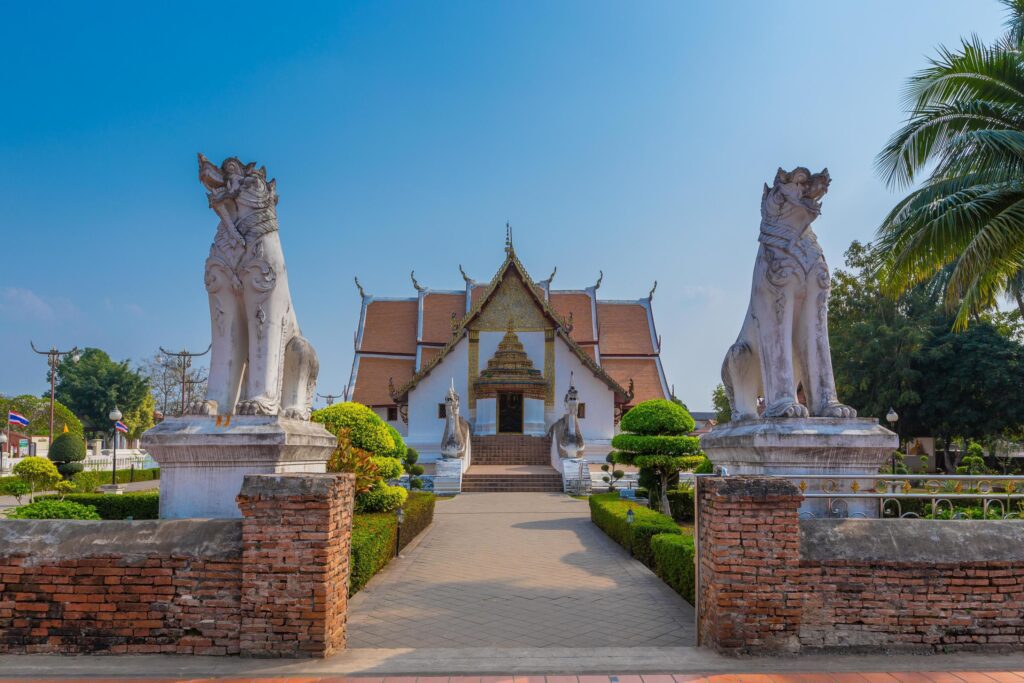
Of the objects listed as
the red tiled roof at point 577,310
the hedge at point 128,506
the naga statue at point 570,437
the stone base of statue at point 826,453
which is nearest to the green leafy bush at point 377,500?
the hedge at point 128,506

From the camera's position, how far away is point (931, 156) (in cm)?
1011

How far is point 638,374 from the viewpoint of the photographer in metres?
29.1

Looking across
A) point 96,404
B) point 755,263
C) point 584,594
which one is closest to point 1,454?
point 96,404

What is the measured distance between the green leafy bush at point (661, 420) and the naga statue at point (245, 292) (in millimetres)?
7790

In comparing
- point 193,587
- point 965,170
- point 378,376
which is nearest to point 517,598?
point 193,587

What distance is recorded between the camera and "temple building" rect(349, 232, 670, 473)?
84.1 feet

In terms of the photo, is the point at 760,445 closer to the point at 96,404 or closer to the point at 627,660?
the point at 627,660

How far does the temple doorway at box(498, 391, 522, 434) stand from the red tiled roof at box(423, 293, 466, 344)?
4.56 meters

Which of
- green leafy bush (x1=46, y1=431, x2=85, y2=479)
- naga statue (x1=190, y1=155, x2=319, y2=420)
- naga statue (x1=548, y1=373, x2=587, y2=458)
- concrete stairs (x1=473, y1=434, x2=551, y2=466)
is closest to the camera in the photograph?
naga statue (x1=190, y1=155, x2=319, y2=420)

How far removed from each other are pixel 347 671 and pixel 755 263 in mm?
4595

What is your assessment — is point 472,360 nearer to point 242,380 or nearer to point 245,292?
point 242,380

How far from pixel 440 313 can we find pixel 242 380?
24251 millimetres

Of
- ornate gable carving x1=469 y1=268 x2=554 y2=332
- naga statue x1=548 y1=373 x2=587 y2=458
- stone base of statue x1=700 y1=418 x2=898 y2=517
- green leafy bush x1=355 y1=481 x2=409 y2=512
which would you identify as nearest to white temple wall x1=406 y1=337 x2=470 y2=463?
ornate gable carving x1=469 y1=268 x2=554 y2=332

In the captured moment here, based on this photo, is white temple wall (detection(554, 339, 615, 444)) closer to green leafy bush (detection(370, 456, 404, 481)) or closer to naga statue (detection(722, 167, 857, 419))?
green leafy bush (detection(370, 456, 404, 481))
